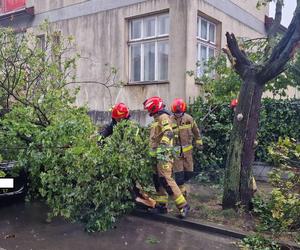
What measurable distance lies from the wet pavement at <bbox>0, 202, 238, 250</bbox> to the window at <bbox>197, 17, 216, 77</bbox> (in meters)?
6.42

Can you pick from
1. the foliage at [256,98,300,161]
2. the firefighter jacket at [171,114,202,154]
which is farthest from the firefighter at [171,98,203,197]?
the foliage at [256,98,300,161]

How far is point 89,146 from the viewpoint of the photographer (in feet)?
16.9

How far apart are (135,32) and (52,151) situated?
22.7ft

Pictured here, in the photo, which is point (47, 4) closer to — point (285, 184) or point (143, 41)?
point (143, 41)

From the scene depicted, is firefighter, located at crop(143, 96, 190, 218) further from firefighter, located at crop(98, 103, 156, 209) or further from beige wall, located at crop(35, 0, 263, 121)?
beige wall, located at crop(35, 0, 263, 121)

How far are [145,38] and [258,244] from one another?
7876 mm

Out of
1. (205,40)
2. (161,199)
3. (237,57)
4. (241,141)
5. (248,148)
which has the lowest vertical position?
(161,199)

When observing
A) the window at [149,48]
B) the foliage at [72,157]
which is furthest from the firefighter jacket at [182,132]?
the window at [149,48]

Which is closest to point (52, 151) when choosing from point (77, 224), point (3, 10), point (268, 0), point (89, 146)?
point (89, 146)

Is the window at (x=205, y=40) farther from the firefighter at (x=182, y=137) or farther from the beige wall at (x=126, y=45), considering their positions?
the firefighter at (x=182, y=137)

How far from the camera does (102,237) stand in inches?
189

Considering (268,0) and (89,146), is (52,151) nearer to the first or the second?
(89,146)

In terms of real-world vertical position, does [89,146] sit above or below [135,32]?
below

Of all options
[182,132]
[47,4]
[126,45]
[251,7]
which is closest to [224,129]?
[182,132]
